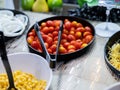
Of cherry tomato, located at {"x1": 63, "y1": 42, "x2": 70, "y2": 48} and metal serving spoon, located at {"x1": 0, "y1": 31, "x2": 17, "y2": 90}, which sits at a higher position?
metal serving spoon, located at {"x1": 0, "y1": 31, "x2": 17, "y2": 90}

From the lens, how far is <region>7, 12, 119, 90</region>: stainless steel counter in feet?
2.42

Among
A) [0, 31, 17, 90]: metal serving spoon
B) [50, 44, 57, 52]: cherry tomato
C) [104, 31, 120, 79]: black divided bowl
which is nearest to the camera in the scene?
[0, 31, 17, 90]: metal serving spoon

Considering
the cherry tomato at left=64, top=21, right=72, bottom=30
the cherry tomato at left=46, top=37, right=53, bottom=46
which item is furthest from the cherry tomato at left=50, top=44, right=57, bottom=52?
the cherry tomato at left=64, top=21, right=72, bottom=30

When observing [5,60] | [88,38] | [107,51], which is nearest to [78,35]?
[88,38]

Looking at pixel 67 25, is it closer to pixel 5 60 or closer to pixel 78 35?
pixel 78 35

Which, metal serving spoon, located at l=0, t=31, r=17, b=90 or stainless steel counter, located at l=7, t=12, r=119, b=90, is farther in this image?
stainless steel counter, located at l=7, t=12, r=119, b=90

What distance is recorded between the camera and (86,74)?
2.56 ft

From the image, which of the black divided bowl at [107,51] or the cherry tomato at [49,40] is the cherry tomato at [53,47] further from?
the black divided bowl at [107,51]

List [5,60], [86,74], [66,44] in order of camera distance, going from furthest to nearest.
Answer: [66,44]
[86,74]
[5,60]

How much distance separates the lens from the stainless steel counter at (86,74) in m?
0.74

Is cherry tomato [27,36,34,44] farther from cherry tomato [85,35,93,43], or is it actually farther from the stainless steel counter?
cherry tomato [85,35,93,43]

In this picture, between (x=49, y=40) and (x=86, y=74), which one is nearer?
(x=86, y=74)

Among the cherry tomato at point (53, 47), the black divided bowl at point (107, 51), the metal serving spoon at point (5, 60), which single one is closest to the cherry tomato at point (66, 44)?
the cherry tomato at point (53, 47)

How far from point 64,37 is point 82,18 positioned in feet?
0.55
